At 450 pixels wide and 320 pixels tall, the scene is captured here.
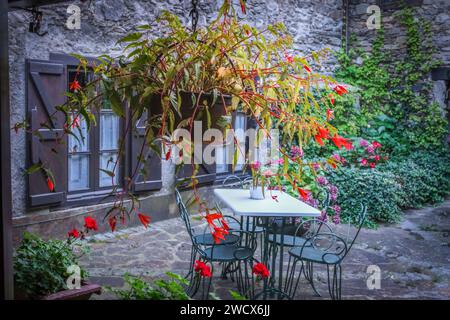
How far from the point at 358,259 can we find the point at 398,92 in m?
4.66

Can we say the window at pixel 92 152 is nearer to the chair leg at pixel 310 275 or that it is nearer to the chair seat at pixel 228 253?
the chair seat at pixel 228 253

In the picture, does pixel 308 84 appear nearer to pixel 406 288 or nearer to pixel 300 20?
pixel 406 288

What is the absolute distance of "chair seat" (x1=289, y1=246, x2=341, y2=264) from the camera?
10.6ft

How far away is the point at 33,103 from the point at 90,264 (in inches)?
65.4

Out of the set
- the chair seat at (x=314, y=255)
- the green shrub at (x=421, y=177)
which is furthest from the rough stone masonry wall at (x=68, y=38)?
the green shrub at (x=421, y=177)

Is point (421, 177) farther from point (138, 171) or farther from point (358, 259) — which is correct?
point (138, 171)

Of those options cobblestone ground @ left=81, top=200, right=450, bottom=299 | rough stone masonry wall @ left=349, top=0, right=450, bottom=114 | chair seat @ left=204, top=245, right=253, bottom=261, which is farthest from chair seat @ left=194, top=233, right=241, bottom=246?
rough stone masonry wall @ left=349, top=0, right=450, bottom=114

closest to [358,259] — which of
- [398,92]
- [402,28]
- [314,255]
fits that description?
[314,255]

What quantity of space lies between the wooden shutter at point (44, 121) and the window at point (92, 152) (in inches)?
9.6

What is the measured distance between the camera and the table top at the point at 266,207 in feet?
10.4

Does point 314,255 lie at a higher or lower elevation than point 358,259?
higher

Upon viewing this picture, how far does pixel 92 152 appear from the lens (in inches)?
207

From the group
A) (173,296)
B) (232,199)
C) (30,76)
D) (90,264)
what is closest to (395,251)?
(232,199)

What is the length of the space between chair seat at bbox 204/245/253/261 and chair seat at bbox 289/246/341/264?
0.35 m
